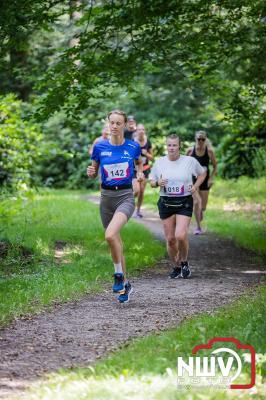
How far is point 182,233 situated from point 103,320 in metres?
3.16

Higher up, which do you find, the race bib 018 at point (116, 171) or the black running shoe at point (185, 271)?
the race bib 018 at point (116, 171)

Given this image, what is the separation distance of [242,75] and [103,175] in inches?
265

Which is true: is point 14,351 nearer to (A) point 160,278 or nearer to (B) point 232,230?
(A) point 160,278

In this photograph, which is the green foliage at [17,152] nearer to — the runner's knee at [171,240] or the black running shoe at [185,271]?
the runner's knee at [171,240]

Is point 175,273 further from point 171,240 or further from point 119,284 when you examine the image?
point 119,284

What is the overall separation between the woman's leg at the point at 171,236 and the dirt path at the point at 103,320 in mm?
361

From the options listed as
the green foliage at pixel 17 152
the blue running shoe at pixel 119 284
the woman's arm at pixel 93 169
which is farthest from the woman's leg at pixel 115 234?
the green foliage at pixel 17 152

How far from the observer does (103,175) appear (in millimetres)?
9133

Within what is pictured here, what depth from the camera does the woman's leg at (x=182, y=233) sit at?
10.9 metres

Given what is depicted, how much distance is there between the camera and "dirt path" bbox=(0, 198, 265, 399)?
21.0 feet

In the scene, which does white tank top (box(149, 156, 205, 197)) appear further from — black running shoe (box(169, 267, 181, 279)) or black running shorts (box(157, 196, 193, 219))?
black running shoe (box(169, 267, 181, 279))

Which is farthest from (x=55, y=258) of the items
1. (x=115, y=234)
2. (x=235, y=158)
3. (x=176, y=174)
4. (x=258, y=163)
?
(x=235, y=158)

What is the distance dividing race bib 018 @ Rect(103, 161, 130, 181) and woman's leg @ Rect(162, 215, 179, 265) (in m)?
2.26

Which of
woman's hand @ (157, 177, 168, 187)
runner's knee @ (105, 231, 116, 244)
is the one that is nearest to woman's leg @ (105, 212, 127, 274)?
runner's knee @ (105, 231, 116, 244)
